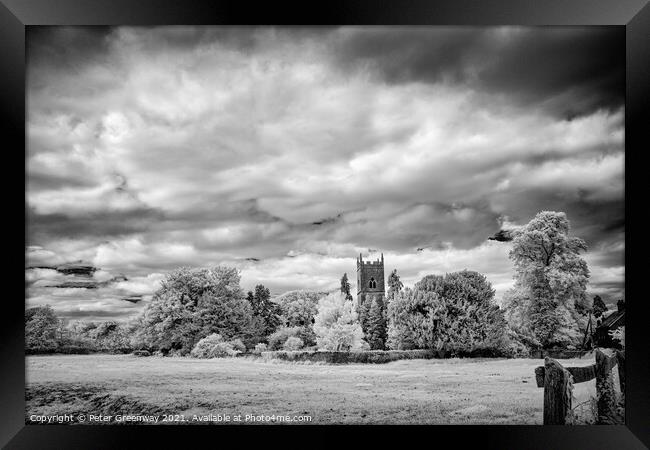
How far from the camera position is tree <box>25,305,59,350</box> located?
567 cm

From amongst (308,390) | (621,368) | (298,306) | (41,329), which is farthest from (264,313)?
(621,368)

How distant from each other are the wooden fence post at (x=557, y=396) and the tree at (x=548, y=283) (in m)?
0.38

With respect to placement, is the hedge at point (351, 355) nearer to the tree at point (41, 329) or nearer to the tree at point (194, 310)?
the tree at point (194, 310)

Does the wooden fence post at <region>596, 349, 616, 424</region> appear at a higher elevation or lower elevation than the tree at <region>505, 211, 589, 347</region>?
lower

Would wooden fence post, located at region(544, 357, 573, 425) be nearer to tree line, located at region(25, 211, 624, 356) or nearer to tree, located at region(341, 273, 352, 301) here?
tree line, located at region(25, 211, 624, 356)

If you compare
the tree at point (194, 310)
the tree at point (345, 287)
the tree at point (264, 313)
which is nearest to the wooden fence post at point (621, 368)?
the tree at point (345, 287)

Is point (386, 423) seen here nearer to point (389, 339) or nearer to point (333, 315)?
point (389, 339)

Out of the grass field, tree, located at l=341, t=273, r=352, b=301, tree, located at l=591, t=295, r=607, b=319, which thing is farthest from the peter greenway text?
tree, located at l=591, t=295, r=607, b=319

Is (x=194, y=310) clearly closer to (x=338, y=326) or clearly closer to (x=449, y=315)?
(x=338, y=326)

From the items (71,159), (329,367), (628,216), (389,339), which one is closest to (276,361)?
(329,367)

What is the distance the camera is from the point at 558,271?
5832 mm

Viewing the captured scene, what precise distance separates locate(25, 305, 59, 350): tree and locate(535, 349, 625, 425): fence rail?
6.28m

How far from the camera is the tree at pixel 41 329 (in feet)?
18.6

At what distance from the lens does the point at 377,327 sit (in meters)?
5.96
